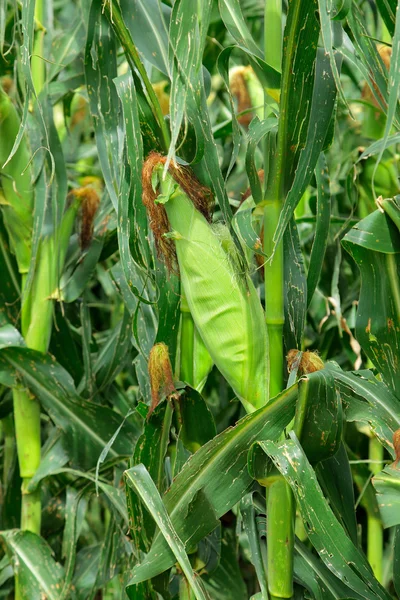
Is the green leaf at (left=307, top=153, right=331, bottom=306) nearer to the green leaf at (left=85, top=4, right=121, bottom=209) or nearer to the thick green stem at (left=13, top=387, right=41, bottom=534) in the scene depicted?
the green leaf at (left=85, top=4, right=121, bottom=209)

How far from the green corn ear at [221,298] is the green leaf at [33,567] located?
635 mm

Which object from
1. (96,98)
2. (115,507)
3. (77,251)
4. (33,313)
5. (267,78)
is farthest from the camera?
(77,251)

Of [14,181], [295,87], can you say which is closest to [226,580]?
[14,181]

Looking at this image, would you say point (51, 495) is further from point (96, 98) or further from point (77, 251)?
point (96, 98)

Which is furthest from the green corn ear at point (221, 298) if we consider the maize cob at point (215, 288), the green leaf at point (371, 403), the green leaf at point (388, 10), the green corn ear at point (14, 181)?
the green corn ear at point (14, 181)

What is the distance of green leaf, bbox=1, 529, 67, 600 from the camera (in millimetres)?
1402

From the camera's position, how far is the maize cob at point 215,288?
3.30ft

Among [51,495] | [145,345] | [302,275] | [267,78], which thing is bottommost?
[51,495]

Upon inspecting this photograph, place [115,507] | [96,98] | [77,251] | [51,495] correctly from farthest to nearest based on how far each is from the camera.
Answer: [51,495], [77,251], [115,507], [96,98]

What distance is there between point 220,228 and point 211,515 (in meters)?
0.40

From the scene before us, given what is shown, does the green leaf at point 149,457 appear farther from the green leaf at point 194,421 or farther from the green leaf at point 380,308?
the green leaf at point 380,308

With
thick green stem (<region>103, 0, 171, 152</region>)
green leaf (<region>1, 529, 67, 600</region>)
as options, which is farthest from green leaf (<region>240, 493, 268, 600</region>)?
thick green stem (<region>103, 0, 171, 152</region>)

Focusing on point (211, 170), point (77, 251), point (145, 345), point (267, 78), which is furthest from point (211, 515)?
point (77, 251)

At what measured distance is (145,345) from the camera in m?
1.28
